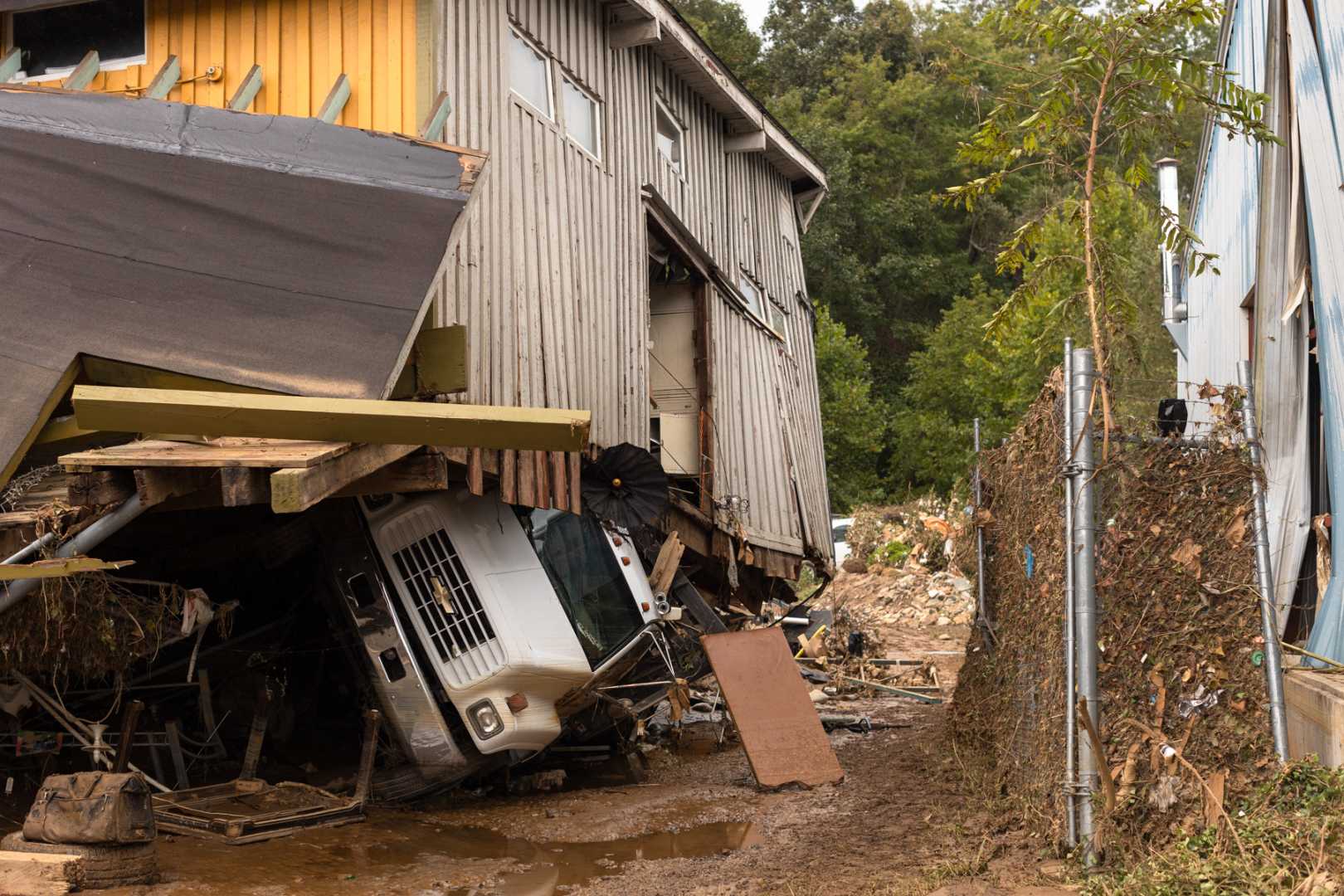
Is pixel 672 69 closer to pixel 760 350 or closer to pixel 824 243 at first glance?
pixel 760 350

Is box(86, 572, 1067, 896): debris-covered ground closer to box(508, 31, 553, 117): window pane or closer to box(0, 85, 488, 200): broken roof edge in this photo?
box(0, 85, 488, 200): broken roof edge

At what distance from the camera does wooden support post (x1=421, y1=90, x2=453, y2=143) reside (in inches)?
393

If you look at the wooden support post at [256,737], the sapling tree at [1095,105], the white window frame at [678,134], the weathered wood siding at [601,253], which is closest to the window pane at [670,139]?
the white window frame at [678,134]

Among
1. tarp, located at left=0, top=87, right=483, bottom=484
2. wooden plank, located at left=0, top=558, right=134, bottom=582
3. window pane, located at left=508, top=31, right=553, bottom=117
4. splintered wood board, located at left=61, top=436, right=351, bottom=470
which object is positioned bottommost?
wooden plank, located at left=0, top=558, right=134, bottom=582

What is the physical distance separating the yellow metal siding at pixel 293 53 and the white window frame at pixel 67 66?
0.05 metres

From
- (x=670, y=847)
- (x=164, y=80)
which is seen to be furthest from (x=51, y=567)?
(x=164, y=80)

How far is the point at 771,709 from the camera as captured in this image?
11.4 metres

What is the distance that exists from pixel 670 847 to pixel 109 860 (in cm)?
367

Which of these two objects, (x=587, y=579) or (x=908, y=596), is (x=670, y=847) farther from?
(x=908, y=596)

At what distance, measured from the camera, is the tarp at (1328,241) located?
7473 mm

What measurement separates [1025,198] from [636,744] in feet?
130

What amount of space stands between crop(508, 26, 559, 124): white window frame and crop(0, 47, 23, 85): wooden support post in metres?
4.42

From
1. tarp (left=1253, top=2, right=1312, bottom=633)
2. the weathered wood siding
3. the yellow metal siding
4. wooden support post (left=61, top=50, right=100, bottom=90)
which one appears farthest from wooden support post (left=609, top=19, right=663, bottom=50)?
tarp (left=1253, top=2, right=1312, bottom=633)

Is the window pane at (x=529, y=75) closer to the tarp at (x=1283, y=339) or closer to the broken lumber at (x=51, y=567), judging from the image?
the broken lumber at (x=51, y=567)
